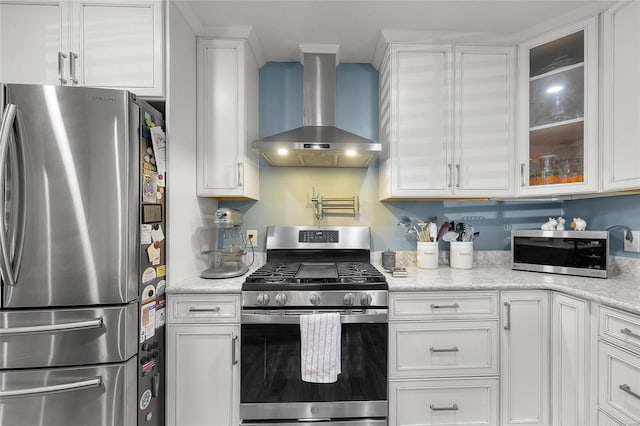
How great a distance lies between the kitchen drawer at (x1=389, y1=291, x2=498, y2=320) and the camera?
61.1 inches

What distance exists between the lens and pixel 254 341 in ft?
4.95

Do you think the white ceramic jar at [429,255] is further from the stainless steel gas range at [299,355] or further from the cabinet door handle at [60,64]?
the cabinet door handle at [60,64]

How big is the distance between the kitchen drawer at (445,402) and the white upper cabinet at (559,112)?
1271 millimetres

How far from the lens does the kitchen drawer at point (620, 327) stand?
117 cm

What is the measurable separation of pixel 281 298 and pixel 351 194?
105 centimetres

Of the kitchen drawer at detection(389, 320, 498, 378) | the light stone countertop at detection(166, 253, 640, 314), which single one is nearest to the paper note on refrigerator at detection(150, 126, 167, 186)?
the light stone countertop at detection(166, 253, 640, 314)

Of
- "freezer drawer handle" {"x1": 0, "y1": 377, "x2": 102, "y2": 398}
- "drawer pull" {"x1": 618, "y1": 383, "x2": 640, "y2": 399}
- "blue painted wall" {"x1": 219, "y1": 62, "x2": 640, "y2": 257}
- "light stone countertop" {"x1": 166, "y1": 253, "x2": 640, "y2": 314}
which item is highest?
"blue painted wall" {"x1": 219, "y1": 62, "x2": 640, "y2": 257}

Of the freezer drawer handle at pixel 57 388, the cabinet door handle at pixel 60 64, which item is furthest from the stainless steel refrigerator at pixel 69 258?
the cabinet door handle at pixel 60 64

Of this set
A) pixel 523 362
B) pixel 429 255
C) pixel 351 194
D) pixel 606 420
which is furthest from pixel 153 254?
pixel 606 420

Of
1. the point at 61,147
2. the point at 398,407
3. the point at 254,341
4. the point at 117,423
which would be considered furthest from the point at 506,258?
the point at 61,147

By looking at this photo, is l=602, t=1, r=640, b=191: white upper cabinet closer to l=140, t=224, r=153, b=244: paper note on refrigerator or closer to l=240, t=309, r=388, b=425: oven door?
l=240, t=309, r=388, b=425: oven door

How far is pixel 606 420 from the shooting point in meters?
1.29

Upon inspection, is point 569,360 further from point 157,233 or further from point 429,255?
point 157,233

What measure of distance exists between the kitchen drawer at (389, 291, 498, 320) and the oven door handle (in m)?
0.08
